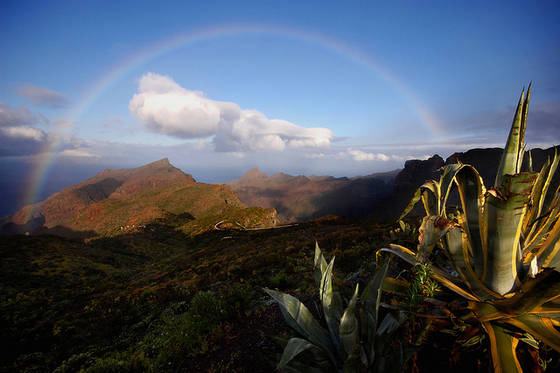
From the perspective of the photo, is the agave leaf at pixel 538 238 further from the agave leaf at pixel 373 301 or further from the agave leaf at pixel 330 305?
the agave leaf at pixel 330 305

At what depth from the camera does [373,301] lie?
2020 mm

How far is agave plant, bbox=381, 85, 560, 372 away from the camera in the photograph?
4.52ft

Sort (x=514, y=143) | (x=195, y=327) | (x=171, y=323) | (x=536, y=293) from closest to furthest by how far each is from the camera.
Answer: (x=536, y=293) < (x=514, y=143) < (x=195, y=327) < (x=171, y=323)

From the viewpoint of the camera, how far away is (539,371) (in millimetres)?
1596

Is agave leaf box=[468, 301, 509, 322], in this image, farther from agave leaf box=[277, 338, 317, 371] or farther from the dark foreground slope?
the dark foreground slope

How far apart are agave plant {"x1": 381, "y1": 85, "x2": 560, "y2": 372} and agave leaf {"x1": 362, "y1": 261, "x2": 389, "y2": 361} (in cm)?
36

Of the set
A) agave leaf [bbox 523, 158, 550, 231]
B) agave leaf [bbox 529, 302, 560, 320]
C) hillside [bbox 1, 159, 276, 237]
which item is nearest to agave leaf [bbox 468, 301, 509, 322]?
agave leaf [bbox 529, 302, 560, 320]

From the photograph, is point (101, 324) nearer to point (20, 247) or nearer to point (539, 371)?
point (539, 371)

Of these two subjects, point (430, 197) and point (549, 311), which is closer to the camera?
point (549, 311)

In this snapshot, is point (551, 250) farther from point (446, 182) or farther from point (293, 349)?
point (293, 349)

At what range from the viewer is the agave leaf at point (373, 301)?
1.89 meters

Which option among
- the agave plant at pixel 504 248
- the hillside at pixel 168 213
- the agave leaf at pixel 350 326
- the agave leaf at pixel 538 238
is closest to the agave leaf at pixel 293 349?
the agave leaf at pixel 350 326

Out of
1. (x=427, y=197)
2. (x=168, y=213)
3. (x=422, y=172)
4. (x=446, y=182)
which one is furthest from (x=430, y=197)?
(x=422, y=172)

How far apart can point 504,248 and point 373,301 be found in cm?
106
